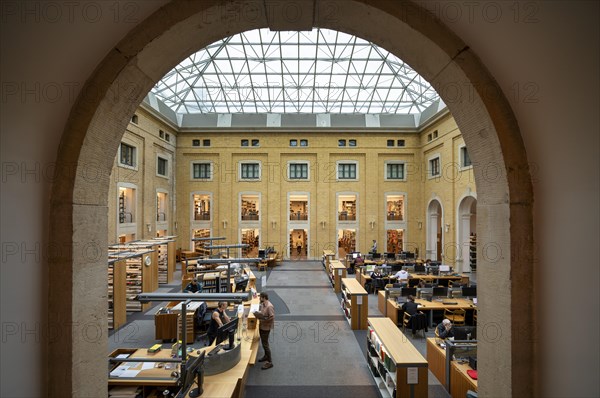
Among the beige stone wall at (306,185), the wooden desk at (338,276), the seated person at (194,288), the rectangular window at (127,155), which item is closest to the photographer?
the seated person at (194,288)

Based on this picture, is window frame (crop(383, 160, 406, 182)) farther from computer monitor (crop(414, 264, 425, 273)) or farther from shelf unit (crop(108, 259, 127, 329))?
shelf unit (crop(108, 259, 127, 329))

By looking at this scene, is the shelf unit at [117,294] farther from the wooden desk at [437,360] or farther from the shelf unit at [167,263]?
the wooden desk at [437,360]

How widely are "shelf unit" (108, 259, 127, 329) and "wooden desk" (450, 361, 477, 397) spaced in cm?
958

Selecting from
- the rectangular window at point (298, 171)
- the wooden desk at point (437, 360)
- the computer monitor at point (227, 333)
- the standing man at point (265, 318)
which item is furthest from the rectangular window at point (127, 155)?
the wooden desk at point (437, 360)

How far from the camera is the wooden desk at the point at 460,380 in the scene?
223 inches

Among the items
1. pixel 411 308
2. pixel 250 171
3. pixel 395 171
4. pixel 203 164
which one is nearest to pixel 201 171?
pixel 203 164

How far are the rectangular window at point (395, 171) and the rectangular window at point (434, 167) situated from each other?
225 cm

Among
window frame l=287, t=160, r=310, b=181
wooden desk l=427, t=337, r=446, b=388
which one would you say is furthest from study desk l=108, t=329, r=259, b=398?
window frame l=287, t=160, r=310, b=181

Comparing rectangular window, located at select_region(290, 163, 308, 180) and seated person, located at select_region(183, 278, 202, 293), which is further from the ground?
rectangular window, located at select_region(290, 163, 308, 180)

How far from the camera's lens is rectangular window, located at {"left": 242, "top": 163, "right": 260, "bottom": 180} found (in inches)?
961

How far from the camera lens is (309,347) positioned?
863cm

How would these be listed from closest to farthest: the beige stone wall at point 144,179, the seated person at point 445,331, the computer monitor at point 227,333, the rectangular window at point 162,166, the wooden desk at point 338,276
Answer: the computer monitor at point 227,333
the seated person at point 445,331
the wooden desk at point 338,276
the beige stone wall at point 144,179
the rectangular window at point 162,166

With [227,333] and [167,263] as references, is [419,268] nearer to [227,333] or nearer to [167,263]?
[227,333]

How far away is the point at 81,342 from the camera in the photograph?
7.20 feet
